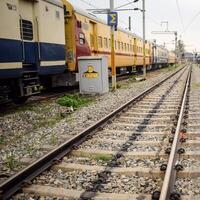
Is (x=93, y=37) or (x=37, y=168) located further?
(x=93, y=37)

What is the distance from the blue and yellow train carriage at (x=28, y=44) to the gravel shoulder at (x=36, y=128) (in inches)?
32.7

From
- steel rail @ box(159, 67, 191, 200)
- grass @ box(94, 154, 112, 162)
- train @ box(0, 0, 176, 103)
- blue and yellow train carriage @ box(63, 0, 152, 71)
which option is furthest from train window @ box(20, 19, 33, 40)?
steel rail @ box(159, 67, 191, 200)

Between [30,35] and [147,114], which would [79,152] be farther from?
[30,35]

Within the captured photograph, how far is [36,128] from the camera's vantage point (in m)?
8.96

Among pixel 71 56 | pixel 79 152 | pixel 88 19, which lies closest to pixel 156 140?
pixel 79 152

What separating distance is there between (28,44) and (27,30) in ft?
1.31

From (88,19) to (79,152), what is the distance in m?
12.1

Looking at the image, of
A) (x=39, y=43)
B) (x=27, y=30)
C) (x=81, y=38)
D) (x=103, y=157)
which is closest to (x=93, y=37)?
(x=81, y=38)

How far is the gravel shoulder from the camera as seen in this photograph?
6.22 m

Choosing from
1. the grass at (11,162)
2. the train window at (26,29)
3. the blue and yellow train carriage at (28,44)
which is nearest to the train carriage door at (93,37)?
the blue and yellow train carriage at (28,44)

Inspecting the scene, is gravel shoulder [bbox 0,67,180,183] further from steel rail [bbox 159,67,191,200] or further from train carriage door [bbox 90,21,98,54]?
train carriage door [bbox 90,21,98,54]

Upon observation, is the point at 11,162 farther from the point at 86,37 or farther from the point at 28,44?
the point at 86,37

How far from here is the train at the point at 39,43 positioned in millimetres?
9852

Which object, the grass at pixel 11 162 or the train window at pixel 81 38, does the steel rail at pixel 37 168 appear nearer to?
the grass at pixel 11 162
